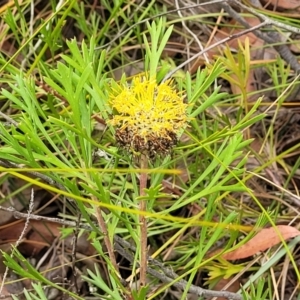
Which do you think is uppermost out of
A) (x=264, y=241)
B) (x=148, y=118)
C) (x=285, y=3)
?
(x=148, y=118)

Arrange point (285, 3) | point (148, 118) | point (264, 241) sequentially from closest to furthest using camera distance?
1. point (148, 118)
2. point (264, 241)
3. point (285, 3)

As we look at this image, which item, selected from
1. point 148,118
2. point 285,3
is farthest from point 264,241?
point 285,3

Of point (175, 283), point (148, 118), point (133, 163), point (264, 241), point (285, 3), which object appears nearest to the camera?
point (148, 118)

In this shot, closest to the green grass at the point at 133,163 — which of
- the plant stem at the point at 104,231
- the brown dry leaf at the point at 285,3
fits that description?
the plant stem at the point at 104,231

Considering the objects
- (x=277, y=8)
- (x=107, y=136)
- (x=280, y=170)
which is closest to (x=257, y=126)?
(x=280, y=170)

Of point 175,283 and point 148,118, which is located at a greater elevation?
point 148,118

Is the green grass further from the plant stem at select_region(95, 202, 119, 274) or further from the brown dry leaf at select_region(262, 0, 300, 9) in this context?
the brown dry leaf at select_region(262, 0, 300, 9)

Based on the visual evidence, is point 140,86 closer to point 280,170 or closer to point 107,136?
point 107,136

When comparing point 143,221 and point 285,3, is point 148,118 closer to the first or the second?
point 143,221
